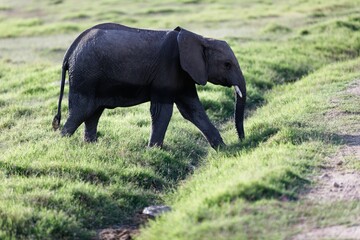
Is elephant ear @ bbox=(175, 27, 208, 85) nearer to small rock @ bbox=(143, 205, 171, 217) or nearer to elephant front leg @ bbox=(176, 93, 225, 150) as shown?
elephant front leg @ bbox=(176, 93, 225, 150)

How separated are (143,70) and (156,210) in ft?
10.5

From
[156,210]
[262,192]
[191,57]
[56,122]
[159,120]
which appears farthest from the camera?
[56,122]

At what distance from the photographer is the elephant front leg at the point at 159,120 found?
11078 millimetres

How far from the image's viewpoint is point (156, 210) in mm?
8305

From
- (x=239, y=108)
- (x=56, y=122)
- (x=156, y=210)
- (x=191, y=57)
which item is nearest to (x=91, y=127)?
(x=56, y=122)

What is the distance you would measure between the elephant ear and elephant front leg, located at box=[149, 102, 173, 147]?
1.94ft

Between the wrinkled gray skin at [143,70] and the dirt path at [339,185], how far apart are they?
1822 millimetres

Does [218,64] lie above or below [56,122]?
above

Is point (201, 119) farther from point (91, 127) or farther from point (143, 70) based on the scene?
point (91, 127)

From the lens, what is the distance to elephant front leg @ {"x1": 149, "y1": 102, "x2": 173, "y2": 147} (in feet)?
36.3

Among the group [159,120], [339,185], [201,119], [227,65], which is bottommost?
[201,119]

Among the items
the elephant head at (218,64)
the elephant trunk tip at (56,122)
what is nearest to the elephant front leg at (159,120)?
the elephant head at (218,64)

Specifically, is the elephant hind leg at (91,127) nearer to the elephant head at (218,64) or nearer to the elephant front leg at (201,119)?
the elephant front leg at (201,119)

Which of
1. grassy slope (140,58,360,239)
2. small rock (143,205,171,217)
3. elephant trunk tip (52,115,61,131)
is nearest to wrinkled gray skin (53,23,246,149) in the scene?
elephant trunk tip (52,115,61,131)
